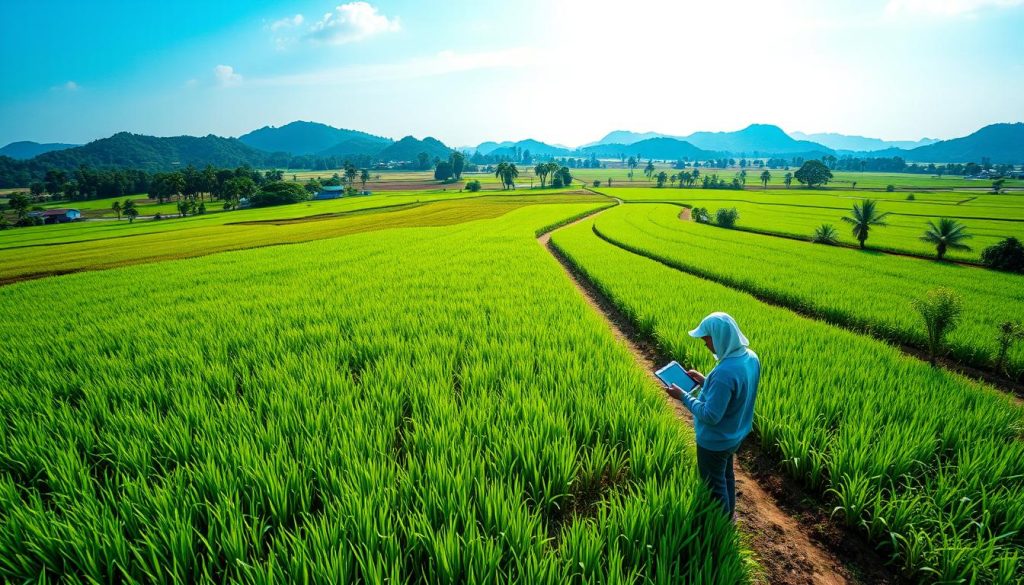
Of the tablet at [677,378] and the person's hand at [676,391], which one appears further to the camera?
the tablet at [677,378]

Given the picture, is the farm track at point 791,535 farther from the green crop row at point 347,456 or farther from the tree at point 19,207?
the tree at point 19,207

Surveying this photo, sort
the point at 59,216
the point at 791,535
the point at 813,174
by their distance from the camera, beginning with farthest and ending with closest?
1. the point at 813,174
2. the point at 59,216
3. the point at 791,535

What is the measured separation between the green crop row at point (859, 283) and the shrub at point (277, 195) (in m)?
76.9

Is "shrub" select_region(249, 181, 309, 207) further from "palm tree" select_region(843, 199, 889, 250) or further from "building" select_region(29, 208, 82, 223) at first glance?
"palm tree" select_region(843, 199, 889, 250)

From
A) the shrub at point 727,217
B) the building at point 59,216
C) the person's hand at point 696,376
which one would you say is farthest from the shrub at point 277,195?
the person's hand at point 696,376

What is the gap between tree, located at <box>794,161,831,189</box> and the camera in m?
99.5

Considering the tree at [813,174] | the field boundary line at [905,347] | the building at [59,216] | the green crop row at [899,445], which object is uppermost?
the tree at [813,174]

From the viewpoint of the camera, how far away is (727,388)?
10.0 ft

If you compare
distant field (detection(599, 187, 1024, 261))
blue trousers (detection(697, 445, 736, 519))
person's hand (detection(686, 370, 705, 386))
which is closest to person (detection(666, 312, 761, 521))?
blue trousers (detection(697, 445, 736, 519))

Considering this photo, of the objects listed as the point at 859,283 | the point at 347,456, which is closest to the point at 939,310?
the point at 859,283

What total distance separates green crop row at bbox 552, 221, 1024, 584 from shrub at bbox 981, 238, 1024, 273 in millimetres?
18432

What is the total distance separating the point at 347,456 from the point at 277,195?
88894mm

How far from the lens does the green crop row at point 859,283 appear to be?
903 cm

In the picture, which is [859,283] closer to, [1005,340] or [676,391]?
[1005,340]
